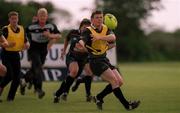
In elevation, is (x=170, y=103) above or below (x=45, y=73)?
above

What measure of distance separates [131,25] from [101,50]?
70276 millimetres

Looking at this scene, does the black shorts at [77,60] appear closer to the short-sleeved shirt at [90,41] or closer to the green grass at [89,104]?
the green grass at [89,104]

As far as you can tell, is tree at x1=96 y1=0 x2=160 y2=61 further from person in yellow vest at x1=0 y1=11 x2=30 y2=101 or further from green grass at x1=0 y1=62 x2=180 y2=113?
person in yellow vest at x1=0 y1=11 x2=30 y2=101

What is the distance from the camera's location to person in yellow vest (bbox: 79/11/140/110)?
49.8ft

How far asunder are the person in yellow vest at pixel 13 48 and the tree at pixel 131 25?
2493 inches

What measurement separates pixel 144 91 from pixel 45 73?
692 cm

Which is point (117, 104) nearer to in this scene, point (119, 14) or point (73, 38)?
point (73, 38)

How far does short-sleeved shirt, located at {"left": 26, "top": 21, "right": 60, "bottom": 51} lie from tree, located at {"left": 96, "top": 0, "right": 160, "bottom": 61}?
62.3m

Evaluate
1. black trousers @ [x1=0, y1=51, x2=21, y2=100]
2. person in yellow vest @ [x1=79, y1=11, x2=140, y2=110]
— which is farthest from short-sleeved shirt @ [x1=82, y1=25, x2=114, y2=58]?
black trousers @ [x1=0, y1=51, x2=21, y2=100]

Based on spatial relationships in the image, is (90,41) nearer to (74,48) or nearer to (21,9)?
(74,48)

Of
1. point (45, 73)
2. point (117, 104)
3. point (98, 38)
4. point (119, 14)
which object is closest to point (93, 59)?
point (98, 38)

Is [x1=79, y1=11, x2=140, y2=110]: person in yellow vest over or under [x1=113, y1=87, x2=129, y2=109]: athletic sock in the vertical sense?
over

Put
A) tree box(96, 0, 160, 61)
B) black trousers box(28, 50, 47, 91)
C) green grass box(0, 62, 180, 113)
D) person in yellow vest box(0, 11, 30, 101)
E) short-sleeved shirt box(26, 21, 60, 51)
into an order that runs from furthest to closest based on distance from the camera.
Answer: tree box(96, 0, 160, 61)
short-sleeved shirt box(26, 21, 60, 51)
black trousers box(28, 50, 47, 91)
person in yellow vest box(0, 11, 30, 101)
green grass box(0, 62, 180, 113)

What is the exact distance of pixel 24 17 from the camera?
7762 centimetres
